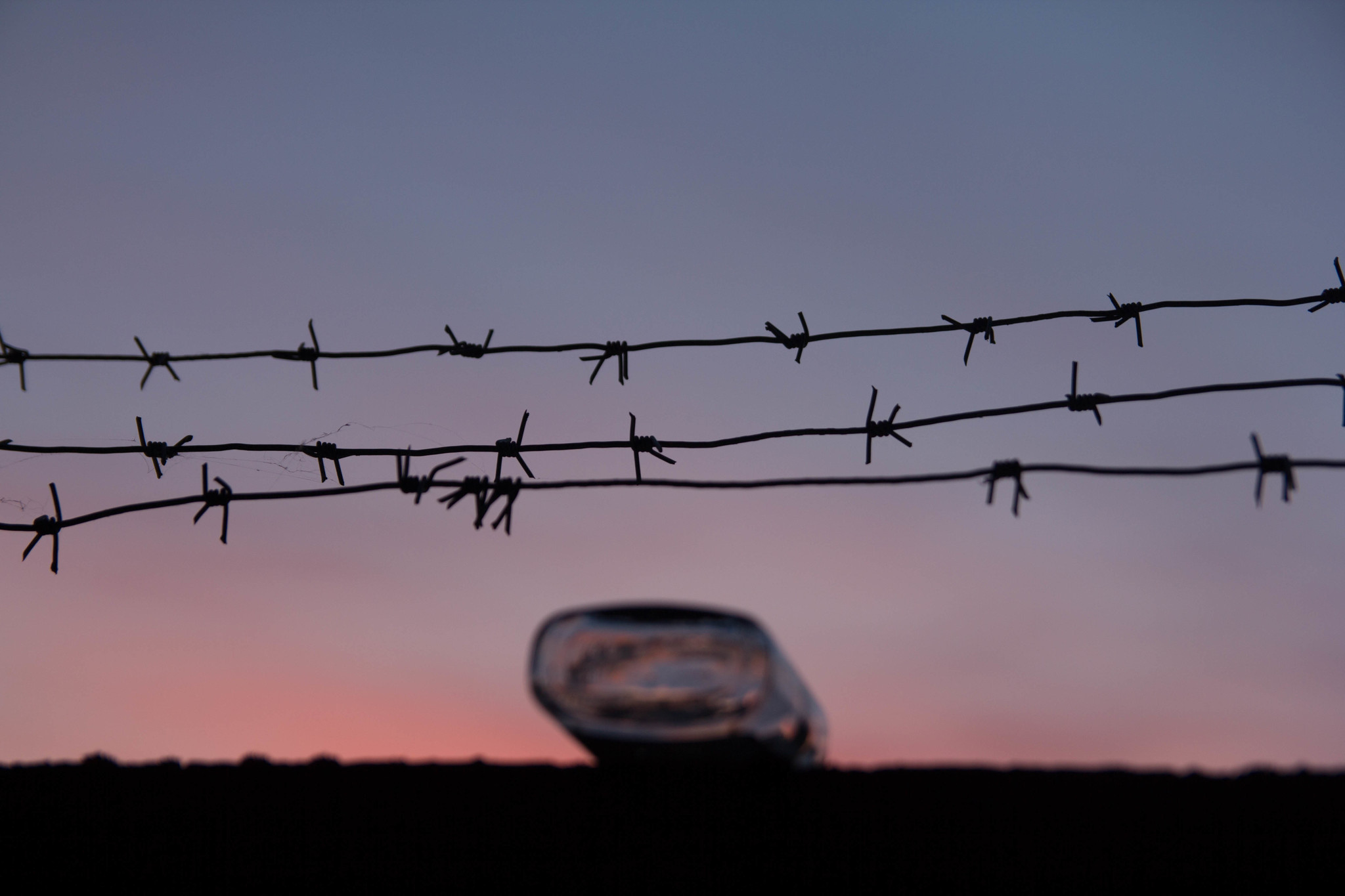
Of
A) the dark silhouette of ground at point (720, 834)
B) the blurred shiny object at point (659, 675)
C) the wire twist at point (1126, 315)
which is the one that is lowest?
the dark silhouette of ground at point (720, 834)

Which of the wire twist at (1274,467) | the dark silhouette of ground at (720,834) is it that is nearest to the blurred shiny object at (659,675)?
the dark silhouette of ground at (720,834)

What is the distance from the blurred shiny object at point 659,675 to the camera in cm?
117

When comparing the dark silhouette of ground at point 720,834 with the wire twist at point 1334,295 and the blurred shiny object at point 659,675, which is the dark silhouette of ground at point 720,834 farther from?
the wire twist at point 1334,295

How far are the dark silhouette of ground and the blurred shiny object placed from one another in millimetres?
176

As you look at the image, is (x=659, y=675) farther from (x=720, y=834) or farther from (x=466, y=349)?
(x=466, y=349)

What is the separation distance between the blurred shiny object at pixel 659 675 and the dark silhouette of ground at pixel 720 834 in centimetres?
18

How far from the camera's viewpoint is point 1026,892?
1.30m

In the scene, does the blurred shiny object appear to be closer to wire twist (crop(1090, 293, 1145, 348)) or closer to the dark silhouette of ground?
the dark silhouette of ground

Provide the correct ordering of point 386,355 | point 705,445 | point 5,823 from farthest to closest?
point 386,355 < point 705,445 < point 5,823

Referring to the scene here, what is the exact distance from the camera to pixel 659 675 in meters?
1.19

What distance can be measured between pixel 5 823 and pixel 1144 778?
1756mm

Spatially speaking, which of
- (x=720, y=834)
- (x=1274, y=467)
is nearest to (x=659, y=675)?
(x=720, y=834)

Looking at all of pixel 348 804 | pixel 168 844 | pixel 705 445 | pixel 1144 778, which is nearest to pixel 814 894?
pixel 1144 778

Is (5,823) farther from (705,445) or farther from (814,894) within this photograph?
(705,445)
